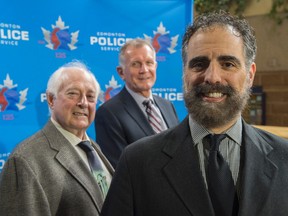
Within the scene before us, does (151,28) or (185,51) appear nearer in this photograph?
(185,51)

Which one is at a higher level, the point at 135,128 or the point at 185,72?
the point at 185,72

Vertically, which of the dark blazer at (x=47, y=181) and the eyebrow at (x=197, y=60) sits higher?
the eyebrow at (x=197, y=60)

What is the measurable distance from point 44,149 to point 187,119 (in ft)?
2.54

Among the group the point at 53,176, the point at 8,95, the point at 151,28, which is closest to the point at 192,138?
the point at 53,176

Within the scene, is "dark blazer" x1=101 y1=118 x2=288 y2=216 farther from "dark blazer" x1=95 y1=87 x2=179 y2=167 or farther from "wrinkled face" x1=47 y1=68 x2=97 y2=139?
"dark blazer" x1=95 y1=87 x2=179 y2=167

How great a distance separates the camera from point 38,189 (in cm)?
159

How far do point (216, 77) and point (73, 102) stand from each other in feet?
3.43

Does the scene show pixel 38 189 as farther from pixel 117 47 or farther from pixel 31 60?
pixel 117 47

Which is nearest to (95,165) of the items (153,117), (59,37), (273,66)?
(153,117)

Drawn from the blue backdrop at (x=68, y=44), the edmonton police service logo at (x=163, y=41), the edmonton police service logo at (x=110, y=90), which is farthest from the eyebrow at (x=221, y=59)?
the edmonton police service logo at (x=163, y=41)

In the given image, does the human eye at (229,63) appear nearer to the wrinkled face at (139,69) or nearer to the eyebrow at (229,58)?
the eyebrow at (229,58)

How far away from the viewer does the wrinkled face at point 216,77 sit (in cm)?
114

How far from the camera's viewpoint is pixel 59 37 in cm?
275

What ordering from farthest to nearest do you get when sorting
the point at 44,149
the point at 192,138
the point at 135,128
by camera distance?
the point at 135,128 → the point at 44,149 → the point at 192,138
